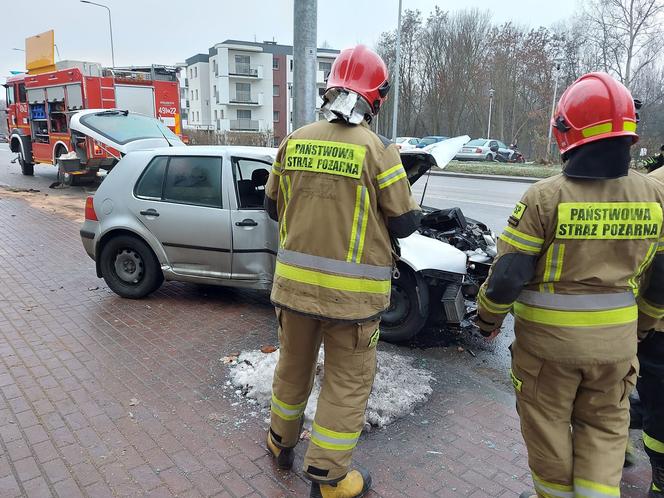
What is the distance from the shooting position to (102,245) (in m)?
5.44

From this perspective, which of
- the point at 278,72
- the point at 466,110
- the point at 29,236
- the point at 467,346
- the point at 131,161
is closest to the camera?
the point at 467,346

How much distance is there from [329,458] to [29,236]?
26.1 feet

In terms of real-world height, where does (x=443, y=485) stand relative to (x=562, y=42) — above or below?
below

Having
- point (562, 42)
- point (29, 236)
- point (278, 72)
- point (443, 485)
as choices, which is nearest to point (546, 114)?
point (562, 42)

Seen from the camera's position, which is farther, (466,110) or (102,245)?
(466,110)

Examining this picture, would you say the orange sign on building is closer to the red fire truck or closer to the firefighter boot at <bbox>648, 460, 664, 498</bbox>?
the red fire truck

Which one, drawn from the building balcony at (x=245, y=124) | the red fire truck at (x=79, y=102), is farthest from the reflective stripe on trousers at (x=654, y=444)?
the building balcony at (x=245, y=124)

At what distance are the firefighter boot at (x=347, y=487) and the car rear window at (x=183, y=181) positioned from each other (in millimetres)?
3042

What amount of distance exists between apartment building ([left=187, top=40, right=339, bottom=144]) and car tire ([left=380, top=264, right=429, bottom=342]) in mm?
57421

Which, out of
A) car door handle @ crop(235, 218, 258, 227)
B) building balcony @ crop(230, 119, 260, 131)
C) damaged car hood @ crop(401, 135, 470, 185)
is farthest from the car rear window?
building balcony @ crop(230, 119, 260, 131)

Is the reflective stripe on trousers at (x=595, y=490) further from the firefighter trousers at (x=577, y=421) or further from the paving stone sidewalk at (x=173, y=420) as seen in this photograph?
the paving stone sidewalk at (x=173, y=420)

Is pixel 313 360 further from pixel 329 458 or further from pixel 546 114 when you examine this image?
pixel 546 114

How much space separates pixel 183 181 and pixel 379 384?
9.45ft

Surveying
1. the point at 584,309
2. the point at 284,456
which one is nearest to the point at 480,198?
the point at 284,456
